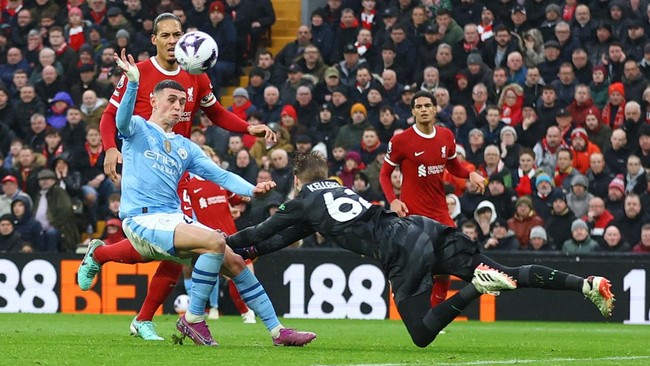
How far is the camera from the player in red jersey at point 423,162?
47.0 ft

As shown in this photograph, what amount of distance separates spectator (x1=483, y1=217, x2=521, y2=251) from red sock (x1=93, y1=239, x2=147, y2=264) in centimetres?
830

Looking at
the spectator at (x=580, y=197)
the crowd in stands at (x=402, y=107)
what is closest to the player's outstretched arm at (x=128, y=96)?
the crowd in stands at (x=402, y=107)

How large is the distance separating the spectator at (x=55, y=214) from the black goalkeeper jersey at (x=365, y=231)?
10.4 m

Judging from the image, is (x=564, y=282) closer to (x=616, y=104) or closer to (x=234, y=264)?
(x=234, y=264)

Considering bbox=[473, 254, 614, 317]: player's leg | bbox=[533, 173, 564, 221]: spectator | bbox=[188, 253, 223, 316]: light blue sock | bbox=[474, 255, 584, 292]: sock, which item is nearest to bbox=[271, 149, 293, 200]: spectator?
bbox=[533, 173, 564, 221]: spectator

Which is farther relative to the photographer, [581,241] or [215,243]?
[581,241]

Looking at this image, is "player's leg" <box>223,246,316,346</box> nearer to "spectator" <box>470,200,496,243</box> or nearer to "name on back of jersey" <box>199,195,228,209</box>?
"name on back of jersey" <box>199,195,228,209</box>

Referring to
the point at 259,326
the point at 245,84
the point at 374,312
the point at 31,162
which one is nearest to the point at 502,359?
the point at 259,326

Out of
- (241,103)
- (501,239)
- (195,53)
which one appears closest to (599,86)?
(501,239)

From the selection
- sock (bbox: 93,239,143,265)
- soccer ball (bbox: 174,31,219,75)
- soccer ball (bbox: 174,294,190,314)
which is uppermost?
soccer ball (bbox: 174,31,219,75)

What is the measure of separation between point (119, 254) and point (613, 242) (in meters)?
8.97

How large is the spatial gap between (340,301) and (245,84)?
7.20 metres

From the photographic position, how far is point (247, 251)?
10.7m

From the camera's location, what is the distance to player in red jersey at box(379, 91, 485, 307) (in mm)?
14312
